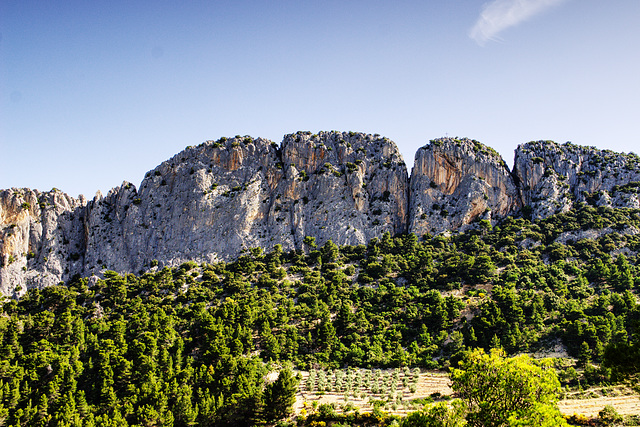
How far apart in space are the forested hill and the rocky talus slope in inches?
236

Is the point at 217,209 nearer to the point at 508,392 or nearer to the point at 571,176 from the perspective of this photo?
the point at 508,392

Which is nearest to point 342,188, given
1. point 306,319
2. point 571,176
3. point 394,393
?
point 306,319

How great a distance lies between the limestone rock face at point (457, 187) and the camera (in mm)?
115000

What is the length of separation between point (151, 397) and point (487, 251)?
78.0 metres

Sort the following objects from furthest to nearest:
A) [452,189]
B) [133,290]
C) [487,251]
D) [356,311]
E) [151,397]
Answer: [452,189] → [487,251] → [133,290] → [356,311] → [151,397]

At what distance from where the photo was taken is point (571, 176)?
118 m

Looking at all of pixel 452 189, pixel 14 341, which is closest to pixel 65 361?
pixel 14 341

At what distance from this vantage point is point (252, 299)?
83.6 m

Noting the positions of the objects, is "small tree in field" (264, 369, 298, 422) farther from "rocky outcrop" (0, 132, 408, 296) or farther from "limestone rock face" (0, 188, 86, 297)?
"limestone rock face" (0, 188, 86, 297)

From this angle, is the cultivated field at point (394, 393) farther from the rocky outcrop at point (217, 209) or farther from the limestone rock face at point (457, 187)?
the limestone rock face at point (457, 187)

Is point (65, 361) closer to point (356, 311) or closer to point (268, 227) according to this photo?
point (356, 311)

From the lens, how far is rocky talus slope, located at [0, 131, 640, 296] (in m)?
112

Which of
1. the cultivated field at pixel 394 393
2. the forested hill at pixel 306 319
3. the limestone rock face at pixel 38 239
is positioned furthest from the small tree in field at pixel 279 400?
the limestone rock face at pixel 38 239

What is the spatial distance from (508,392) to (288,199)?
95119 mm
